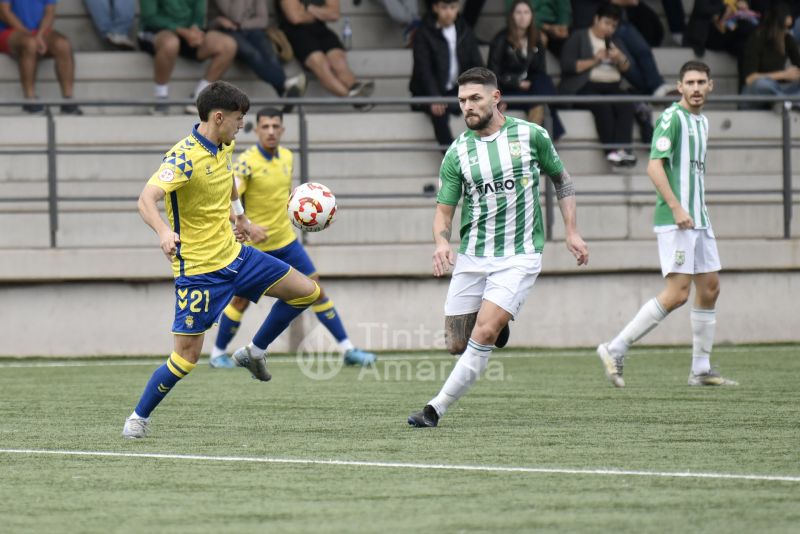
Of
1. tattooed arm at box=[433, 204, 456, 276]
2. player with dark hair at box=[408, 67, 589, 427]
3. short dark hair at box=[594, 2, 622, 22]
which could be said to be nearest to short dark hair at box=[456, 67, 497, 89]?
player with dark hair at box=[408, 67, 589, 427]

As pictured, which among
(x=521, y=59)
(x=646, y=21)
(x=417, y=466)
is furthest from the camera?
(x=646, y=21)

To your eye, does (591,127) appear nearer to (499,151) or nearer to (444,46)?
(444,46)

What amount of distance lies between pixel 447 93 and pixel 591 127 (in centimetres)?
154

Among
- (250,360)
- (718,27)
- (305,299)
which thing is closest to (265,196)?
(250,360)

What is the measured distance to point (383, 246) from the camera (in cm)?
1331

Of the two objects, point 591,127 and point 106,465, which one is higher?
point 591,127

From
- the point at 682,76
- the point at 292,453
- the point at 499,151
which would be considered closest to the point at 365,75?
the point at 682,76

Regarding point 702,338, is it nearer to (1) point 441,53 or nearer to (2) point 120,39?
(1) point 441,53

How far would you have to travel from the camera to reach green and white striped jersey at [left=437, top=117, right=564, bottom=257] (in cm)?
773

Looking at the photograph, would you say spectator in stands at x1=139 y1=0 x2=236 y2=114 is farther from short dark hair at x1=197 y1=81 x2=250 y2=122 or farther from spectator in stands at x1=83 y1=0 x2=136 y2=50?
short dark hair at x1=197 y1=81 x2=250 y2=122

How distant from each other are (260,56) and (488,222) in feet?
27.4

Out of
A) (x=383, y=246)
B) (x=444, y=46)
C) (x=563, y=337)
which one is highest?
(x=444, y=46)

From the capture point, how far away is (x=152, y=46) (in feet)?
51.3

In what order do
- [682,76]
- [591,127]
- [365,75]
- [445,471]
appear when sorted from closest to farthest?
[445,471], [682,76], [591,127], [365,75]
